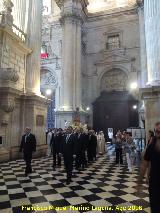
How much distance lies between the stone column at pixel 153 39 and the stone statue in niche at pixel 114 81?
10707 millimetres

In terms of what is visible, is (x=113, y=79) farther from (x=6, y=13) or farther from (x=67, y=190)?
(x=67, y=190)

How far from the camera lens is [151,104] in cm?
845

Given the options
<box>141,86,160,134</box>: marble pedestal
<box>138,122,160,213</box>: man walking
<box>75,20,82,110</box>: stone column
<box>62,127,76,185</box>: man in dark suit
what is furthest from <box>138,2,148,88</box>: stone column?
<box>138,122,160,213</box>: man walking

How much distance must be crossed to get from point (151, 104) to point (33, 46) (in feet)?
22.8

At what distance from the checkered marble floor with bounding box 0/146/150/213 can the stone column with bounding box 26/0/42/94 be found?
5.24m

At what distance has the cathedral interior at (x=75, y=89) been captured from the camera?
4.82m

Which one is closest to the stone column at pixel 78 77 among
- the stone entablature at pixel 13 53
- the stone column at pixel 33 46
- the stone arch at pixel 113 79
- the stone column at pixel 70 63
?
the stone column at pixel 70 63

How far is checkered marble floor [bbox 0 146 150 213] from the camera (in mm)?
4090

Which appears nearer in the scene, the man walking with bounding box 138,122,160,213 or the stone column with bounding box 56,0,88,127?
the man walking with bounding box 138,122,160,213

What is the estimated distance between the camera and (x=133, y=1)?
21797 millimetres

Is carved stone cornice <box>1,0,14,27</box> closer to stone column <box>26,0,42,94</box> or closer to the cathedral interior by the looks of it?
the cathedral interior

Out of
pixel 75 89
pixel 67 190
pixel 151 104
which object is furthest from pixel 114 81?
pixel 67 190

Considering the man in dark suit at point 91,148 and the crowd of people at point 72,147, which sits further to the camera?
the man in dark suit at point 91,148

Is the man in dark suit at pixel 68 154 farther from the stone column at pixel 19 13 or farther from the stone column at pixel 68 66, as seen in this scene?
the stone column at pixel 68 66
